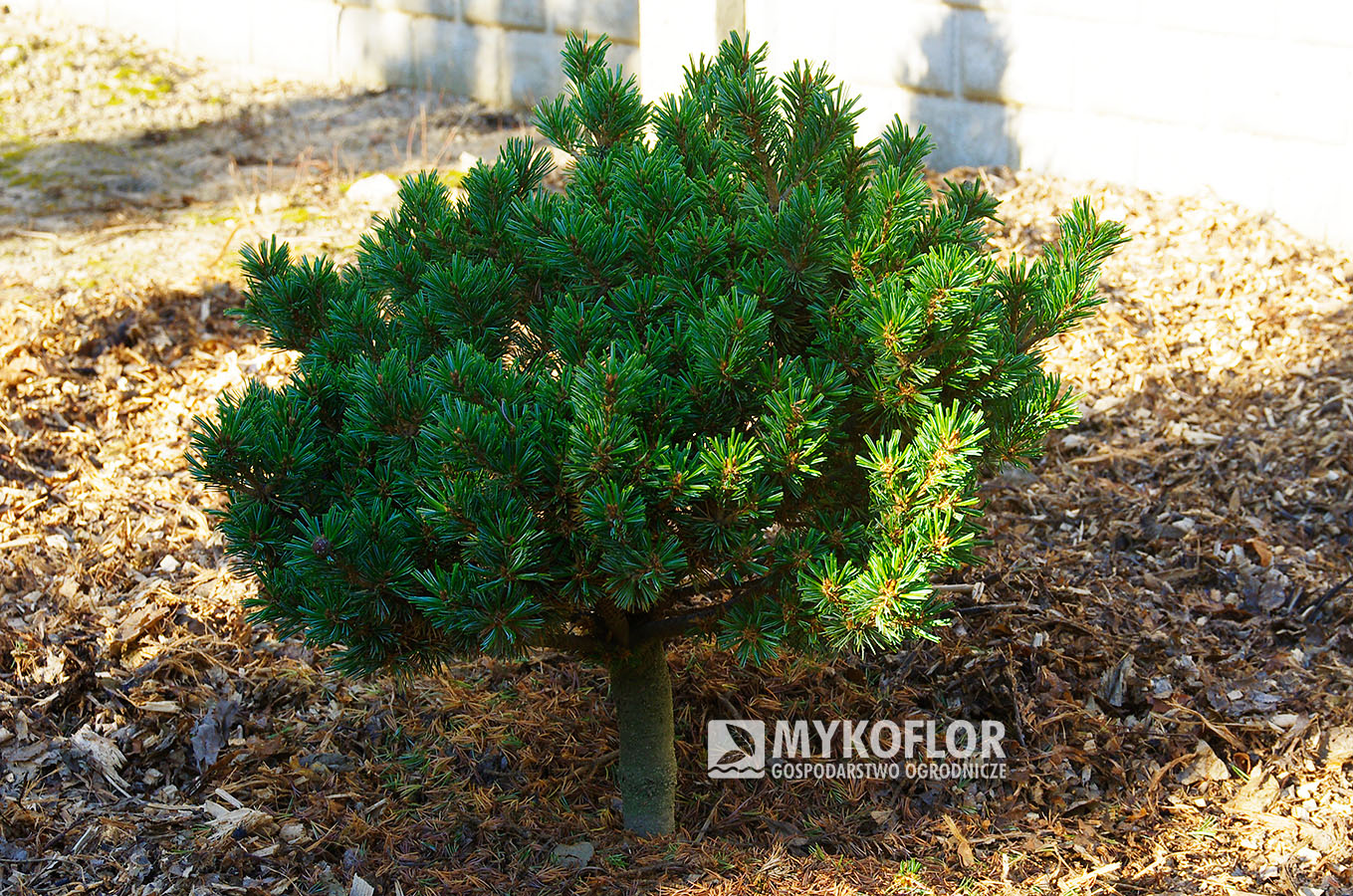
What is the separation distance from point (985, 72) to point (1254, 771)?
13.6ft

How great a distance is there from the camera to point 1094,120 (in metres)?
5.93

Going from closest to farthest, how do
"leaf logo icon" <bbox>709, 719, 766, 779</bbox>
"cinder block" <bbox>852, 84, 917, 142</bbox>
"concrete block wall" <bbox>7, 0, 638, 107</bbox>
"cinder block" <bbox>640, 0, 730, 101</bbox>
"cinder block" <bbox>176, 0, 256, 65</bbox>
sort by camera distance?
"leaf logo icon" <bbox>709, 719, 766, 779</bbox> → "cinder block" <bbox>640, 0, 730, 101</bbox> → "cinder block" <bbox>852, 84, 917, 142</bbox> → "concrete block wall" <bbox>7, 0, 638, 107</bbox> → "cinder block" <bbox>176, 0, 256, 65</bbox>

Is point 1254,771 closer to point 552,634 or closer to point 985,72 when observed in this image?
point 552,634

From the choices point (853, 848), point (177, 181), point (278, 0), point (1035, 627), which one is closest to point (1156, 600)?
point (1035, 627)

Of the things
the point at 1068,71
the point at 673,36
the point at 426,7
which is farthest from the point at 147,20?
the point at 1068,71

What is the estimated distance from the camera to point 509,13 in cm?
742

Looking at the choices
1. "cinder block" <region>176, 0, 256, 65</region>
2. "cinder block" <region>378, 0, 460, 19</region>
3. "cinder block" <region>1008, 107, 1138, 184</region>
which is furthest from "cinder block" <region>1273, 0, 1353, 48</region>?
"cinder block" <region>176, 0, 256, 65</region>

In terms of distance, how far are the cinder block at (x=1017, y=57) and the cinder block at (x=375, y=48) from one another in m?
3.66

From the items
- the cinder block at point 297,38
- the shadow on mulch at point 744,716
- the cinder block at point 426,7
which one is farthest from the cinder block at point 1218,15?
the cinder block at point 297,38

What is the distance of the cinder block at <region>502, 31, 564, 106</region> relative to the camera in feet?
24.1

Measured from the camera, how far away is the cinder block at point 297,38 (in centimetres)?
806

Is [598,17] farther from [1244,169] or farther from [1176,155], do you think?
[1244,169]

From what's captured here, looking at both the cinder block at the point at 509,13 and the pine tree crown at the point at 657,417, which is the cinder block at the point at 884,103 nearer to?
the cinder block at the point at 509,13

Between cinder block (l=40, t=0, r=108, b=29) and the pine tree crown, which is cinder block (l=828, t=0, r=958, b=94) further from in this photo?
cinder block (l=40, t=0, r=108, b=29)
